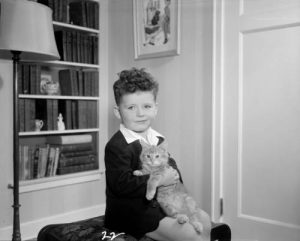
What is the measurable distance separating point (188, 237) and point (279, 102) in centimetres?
136

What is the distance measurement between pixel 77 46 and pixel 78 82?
30 centimetres

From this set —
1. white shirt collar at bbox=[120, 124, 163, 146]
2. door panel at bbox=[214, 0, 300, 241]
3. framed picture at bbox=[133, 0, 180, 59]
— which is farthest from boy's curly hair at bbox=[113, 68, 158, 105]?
framed picture at bbox=[133, 0, 180, 59]

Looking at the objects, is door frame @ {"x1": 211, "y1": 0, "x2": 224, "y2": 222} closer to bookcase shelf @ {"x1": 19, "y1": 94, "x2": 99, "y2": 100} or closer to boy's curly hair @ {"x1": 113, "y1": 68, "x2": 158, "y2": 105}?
bookcase shelf @ {"x1": 19, "y1": 94, "x2": 99, "y2": 100}

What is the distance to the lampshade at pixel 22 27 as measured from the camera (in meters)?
2.08

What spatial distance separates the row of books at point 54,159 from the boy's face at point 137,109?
5.31 feet

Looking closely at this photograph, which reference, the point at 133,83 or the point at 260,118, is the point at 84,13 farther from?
the point at 133,83

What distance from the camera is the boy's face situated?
140 cm

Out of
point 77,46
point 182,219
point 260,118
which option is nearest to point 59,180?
point 77,46

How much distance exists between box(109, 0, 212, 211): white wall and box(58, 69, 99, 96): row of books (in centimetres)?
50

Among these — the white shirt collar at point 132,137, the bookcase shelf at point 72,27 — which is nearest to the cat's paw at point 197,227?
the white shirt collar at point 132,137

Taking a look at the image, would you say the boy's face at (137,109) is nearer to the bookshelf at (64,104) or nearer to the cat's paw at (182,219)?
the cat's paw at (182,219)

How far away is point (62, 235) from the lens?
160 centimetres

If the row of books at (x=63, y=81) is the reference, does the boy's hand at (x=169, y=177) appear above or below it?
below

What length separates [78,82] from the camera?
3174 millimetres
